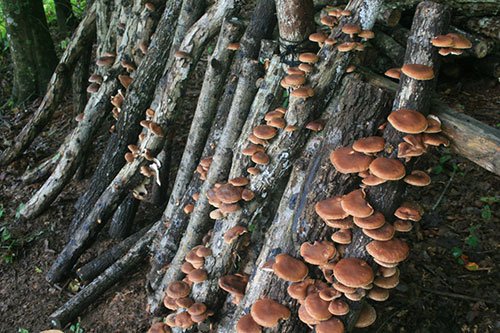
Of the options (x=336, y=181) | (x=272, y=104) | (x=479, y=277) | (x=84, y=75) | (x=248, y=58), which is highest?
(x=248, y=58)

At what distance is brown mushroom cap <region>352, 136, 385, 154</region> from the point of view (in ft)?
10.7

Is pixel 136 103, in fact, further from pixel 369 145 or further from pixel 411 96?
pixel 411 96

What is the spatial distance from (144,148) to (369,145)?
10.7 feet

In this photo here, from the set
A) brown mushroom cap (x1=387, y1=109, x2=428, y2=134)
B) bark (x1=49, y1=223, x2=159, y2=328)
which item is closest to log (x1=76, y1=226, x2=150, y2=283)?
bark (x1=49, y1=223, x2=159, y2=328)

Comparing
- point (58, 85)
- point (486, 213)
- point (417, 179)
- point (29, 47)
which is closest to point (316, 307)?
point (417, 179)

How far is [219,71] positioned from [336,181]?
2.21m

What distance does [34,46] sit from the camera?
9.41 m

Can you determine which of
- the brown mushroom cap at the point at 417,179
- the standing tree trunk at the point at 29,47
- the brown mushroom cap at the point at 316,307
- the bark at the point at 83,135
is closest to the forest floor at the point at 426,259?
the bark at the point at 83,135

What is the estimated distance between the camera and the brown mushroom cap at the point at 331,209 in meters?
3.28

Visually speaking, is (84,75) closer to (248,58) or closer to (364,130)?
(248,58)

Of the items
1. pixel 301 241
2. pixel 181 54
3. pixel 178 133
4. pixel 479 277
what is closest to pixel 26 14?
pixel 178 133

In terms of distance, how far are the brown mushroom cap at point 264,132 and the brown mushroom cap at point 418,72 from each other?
4.04 feet

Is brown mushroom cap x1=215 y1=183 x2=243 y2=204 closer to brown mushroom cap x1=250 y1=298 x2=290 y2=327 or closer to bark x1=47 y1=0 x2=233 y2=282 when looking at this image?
brown mushroom cap x1=250 y1=298 x2=290 y2=327

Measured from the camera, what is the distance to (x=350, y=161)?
329 centimetres
